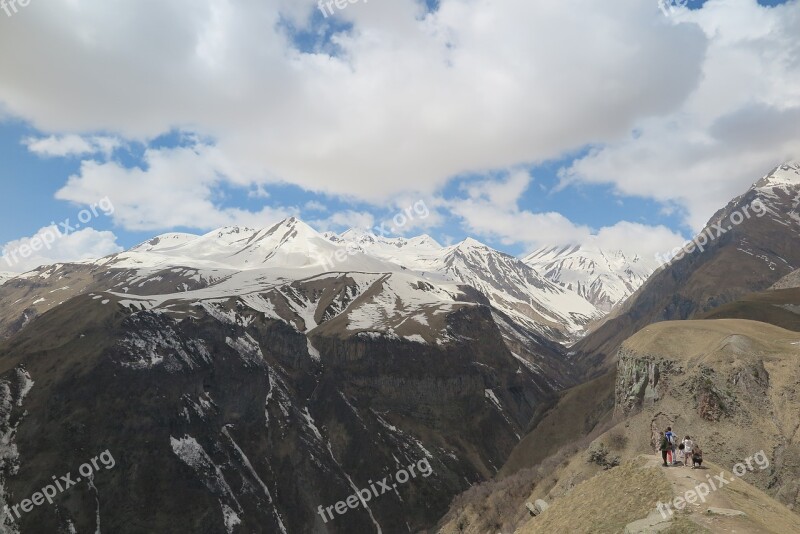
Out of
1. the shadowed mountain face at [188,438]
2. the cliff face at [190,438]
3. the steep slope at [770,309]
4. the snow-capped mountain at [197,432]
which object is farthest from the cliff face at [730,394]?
the shadowed mountain face at [188,438]

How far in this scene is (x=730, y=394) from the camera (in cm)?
6788

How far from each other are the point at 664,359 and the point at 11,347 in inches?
7584

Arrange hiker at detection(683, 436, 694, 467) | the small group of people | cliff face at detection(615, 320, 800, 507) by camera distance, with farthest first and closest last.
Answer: cliff face at detection(615, 320, 800, 507) < hiker at detection(683, 436, 694, 467) < the small group of people

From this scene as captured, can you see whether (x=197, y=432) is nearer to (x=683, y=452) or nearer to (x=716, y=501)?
(x=683, y=452)

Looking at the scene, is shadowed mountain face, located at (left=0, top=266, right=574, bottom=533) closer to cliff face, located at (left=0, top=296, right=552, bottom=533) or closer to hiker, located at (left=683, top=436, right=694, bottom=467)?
cliff face, located at (left=0, top=296, right=552, bottom=533)

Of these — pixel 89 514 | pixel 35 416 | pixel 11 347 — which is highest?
pixel 11 347

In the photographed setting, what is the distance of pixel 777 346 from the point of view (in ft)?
249

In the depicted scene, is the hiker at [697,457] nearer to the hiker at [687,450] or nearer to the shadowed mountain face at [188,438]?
the hiker at [687,450]

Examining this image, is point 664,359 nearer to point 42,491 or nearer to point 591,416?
point 591,416

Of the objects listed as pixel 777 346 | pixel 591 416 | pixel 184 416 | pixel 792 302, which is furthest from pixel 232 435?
pixel 792 302

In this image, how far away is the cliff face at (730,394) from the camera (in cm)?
6041

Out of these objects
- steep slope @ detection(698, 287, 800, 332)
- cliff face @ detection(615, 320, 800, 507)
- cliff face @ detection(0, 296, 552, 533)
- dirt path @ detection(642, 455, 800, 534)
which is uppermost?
cliff face @ detection(0, 296, 552, 533)

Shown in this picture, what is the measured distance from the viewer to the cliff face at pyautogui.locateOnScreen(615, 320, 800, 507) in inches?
2378

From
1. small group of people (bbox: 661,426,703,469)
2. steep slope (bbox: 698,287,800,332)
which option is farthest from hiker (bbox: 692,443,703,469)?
steep slope (bbox: 698,287,800,332)
